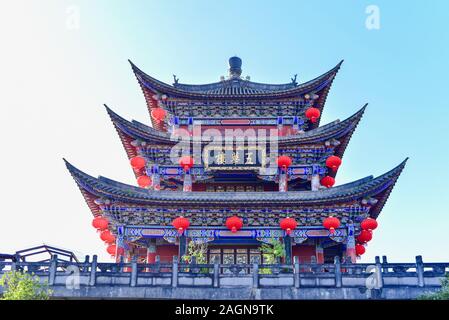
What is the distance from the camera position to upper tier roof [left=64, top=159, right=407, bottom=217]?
757 inches

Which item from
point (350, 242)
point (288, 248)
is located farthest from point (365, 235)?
point (288, 248)

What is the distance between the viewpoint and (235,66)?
88.8ft

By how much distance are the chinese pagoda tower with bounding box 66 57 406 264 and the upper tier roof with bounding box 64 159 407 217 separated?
0.05m

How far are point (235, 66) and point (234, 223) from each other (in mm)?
11351

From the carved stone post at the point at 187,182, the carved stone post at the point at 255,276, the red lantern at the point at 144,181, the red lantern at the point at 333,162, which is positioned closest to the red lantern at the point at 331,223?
the red lantern at the point at 333,162

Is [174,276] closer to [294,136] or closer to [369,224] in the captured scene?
[369,224]

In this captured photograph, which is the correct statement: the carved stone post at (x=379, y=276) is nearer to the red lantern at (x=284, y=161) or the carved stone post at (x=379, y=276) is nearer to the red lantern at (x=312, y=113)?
the red lantern at (x=284, y=161)

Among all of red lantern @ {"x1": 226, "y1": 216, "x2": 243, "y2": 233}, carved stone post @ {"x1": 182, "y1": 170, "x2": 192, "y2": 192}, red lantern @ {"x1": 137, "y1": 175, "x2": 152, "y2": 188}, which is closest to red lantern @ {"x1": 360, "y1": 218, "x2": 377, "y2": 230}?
red lantern @ {"x1": 226, "y1": 216, "x2": 243, "y2": 233}

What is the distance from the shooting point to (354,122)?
21.9 m

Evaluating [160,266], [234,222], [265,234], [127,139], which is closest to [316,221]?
[265,234]

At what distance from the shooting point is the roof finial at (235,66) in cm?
2689
